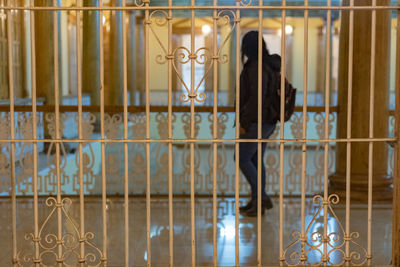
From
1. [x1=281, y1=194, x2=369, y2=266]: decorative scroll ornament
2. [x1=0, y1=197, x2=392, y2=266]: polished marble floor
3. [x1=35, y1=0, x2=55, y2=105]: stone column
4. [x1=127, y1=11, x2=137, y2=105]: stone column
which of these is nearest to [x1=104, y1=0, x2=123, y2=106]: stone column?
[x1=35, y1=0, x2=55, y2=105]: stone column

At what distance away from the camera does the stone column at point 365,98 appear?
600cm

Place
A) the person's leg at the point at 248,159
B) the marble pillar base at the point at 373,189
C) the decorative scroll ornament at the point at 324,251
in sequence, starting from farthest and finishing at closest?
the marble pillar base at the point at 373,189 → the person's leg at the point at 248,159 → the decorative scroll ornament at the point at 324,251

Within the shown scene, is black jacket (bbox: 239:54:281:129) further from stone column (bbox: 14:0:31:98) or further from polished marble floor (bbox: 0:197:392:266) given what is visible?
stone column (bbox: 14:0:31:98)

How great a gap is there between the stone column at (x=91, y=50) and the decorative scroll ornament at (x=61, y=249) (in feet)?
14.1

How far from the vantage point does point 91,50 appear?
384 inches

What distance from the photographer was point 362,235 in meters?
4.95

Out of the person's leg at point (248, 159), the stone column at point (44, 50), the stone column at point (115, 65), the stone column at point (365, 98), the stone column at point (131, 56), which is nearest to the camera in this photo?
the person's leg at point (248, 159)

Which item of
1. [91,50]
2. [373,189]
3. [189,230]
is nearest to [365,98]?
[373,189]

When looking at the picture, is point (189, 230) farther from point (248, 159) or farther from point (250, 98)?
point (250, 98)

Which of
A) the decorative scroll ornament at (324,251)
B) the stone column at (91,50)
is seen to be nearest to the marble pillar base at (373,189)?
the decorative scroll ornament at (324,251)

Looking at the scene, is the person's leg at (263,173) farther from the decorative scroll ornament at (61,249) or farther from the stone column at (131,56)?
the stone column at (131,56)

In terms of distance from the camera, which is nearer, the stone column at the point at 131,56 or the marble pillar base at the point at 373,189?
the marble pillar base at the point at 373,189

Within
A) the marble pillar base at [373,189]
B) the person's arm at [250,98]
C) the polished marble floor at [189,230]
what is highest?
the person's arm at [250,98]

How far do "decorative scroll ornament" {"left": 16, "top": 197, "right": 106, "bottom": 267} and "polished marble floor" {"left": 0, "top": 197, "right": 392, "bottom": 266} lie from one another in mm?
25
